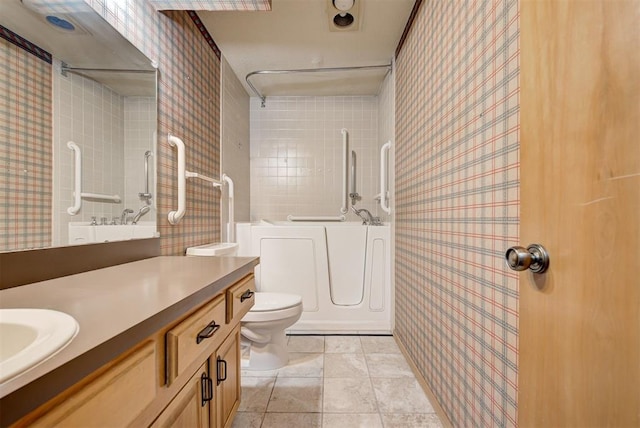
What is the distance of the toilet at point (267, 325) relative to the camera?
5.65ft

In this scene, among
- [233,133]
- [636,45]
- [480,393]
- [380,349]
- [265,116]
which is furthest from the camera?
[265,116]

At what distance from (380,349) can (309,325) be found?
2.03 ft

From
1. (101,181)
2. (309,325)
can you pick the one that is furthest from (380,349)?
(101,181)

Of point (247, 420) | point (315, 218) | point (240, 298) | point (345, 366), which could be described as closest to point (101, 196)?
point (240, 298)

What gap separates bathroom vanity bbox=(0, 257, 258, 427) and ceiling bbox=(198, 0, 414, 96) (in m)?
1.64

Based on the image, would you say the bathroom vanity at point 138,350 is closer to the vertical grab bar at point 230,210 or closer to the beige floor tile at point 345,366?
the beige floor tile at point 345,366

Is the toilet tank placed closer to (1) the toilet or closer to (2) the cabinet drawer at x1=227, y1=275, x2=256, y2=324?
(1) the toilet

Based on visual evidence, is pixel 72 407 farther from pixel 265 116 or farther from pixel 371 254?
pixel 265 116

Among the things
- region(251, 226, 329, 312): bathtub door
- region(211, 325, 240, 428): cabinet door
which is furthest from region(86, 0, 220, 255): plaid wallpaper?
region(211, 325, 240, 428): cabinet door

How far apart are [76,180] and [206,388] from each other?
2.68 feet

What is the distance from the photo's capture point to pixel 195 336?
76cm

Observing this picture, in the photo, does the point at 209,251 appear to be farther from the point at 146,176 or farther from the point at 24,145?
the point at 24,145

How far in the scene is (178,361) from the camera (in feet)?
2.20

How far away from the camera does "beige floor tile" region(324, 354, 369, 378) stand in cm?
180
